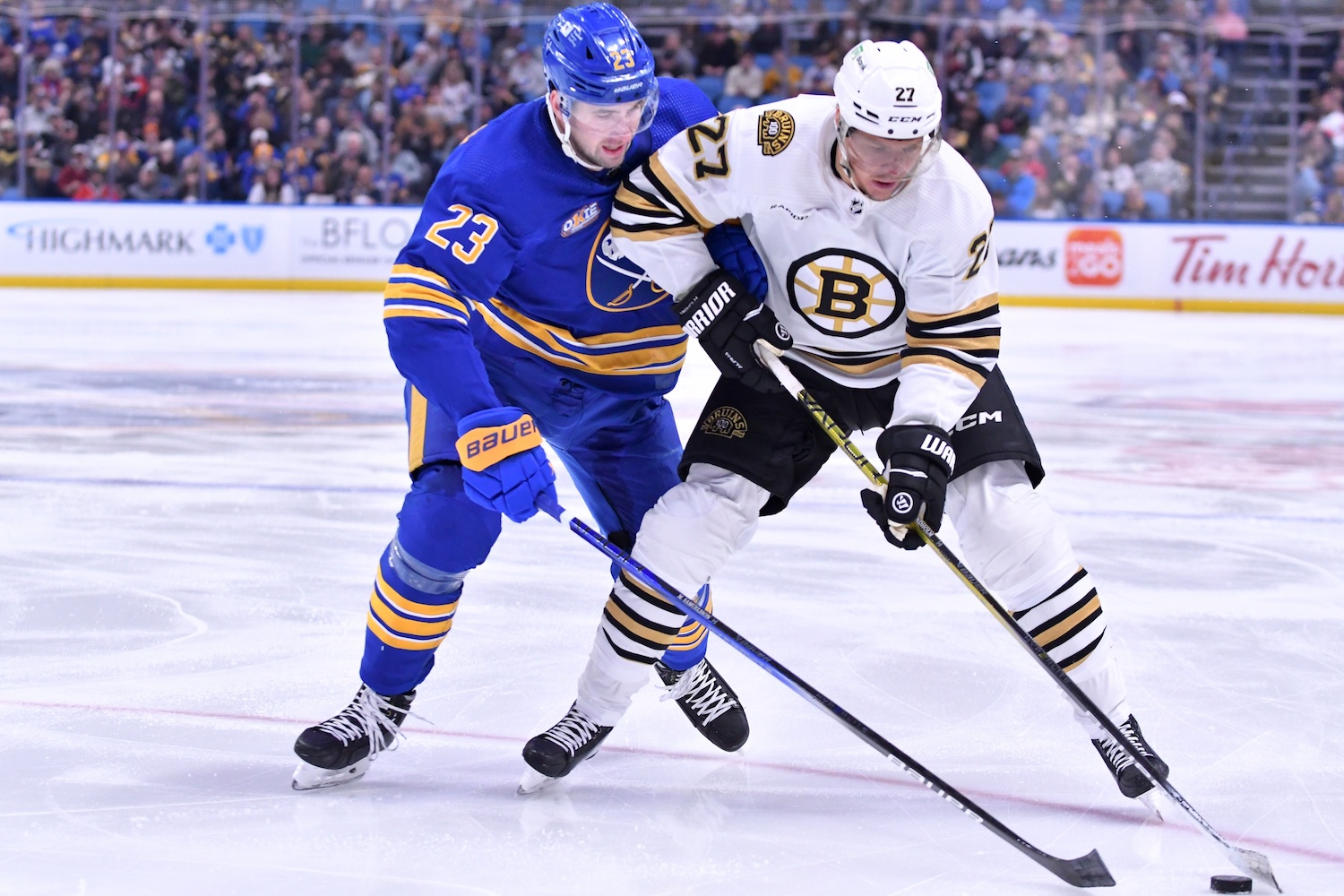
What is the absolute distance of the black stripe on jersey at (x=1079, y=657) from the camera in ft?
7.57

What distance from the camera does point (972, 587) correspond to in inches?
90.6

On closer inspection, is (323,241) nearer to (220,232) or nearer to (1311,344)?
(220,232)

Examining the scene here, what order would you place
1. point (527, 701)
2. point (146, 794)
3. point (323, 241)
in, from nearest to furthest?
point (146, 794) → point (527, 701) → point (323, 241)

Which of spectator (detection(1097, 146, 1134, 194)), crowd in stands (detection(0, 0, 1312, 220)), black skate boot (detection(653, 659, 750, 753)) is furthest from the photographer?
crowd in stands (detection(0, 0, 1312, 220))

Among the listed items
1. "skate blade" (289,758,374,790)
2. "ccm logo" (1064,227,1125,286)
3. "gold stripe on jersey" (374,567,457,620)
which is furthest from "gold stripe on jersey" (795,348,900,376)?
"ccm logo" (1064,227,1125,286)

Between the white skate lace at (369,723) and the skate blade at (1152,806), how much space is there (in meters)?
1.15

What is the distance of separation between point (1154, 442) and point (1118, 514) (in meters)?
1.26

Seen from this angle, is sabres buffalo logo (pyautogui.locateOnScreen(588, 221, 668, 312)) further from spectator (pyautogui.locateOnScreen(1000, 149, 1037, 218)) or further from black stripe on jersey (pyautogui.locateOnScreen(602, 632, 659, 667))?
spectator (pyautogui.locateOnScreen(1000, 149, 1037, 218))

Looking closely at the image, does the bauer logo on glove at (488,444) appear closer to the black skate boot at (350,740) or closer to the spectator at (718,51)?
the black skate boot at (350,740)

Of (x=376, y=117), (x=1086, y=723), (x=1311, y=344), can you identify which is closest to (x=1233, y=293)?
(x=1311, y=344)

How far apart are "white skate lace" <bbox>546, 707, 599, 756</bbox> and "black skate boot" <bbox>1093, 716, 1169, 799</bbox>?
800mm

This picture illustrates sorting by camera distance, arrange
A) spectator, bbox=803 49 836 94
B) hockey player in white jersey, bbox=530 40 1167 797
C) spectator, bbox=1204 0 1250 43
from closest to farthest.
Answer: hockey player in white jersey, bbox=530 40 1167 797 → spectator, bbox=1204 0 1250 43 → spectator, bbox=803 49 836 94

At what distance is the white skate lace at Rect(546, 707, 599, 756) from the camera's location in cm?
232

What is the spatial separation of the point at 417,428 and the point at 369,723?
470mm
